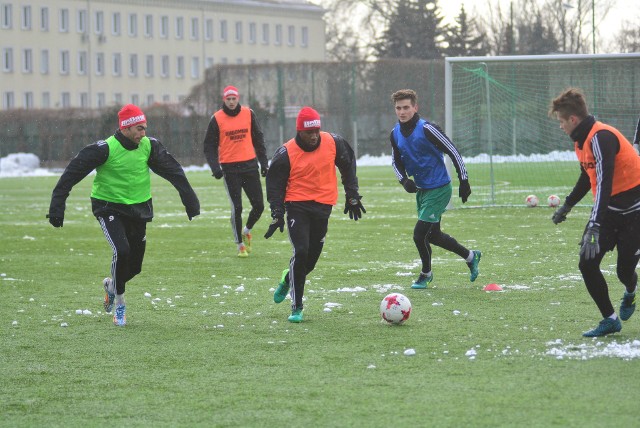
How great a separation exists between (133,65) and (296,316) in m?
77.3

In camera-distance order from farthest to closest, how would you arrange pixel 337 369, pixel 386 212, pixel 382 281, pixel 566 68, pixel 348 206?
pixel 566 68 → pixel 386 212 → pixel 382 281 → pixel 348 206 → pixel 337 369

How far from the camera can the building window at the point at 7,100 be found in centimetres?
7794

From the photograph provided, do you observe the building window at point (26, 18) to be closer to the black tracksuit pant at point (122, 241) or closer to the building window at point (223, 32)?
the building window at point (223, 32)

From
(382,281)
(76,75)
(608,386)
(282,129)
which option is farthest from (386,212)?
(76,75)

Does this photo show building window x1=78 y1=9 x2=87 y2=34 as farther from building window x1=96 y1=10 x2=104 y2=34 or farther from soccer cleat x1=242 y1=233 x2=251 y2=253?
soccer cleat x1=242 y1=233 x2=251 y2=253

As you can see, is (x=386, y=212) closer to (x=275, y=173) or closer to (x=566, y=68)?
(x=566, y=68)

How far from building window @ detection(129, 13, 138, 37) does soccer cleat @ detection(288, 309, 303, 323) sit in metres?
75.7

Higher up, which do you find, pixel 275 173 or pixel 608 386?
pixel 275 173

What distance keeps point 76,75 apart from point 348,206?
73.3 m

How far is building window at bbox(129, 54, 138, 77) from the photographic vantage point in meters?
84.4

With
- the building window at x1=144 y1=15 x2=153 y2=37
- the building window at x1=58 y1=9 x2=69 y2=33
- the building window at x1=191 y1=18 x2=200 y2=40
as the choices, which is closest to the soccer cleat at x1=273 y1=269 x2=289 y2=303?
the building window at x1=58 y1=9 x2=69 y2=33

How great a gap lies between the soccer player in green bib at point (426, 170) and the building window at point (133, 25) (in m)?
73.7

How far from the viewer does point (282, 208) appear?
9.50 metres

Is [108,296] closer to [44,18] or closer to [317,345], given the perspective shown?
[317,345]
